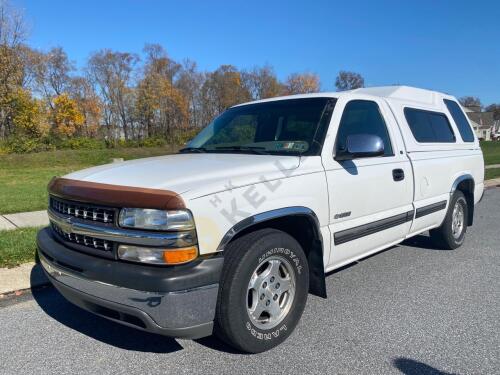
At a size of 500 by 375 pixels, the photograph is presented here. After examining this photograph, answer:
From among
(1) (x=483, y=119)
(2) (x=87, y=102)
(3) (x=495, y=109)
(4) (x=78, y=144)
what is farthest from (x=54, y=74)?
(3) (x=495, y=109)

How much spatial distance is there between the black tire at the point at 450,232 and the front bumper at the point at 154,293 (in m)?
3.95

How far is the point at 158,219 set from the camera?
2.68m

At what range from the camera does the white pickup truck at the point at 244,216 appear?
2697 millimetres

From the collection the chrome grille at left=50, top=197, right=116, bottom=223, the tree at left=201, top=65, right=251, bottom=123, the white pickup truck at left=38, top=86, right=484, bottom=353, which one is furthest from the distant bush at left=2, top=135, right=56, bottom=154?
the tree at left=201, top=65, right=251, bottom=123

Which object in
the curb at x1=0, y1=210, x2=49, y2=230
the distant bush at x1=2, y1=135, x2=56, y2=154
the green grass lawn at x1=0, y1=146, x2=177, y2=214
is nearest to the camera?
the curb at x1=0, y1=210, x2=49, y2=230

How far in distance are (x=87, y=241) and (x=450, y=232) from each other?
4.63 meters

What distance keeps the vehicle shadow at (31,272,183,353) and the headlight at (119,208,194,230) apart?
3.76 ft

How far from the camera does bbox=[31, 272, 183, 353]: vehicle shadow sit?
3.37m

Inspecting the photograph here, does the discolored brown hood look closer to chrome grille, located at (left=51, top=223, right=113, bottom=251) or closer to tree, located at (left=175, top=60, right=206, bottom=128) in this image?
A: chrome grille, located at (left=51, top=223, right=113, bottom=251)

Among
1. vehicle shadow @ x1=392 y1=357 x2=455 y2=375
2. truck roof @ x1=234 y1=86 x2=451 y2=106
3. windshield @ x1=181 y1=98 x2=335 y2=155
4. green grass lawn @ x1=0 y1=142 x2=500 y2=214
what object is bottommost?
vehicle shadow @ x1=392 y1=357 x2=455 y2=375

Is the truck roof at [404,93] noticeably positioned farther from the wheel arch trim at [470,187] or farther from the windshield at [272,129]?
the wheel arch trim at [470,187]

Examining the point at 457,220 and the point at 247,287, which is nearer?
the point at 247,287

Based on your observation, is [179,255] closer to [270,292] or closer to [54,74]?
[270,292]

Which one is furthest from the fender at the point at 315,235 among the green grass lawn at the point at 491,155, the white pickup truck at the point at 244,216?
the green grass lawn at the point at 491,155
